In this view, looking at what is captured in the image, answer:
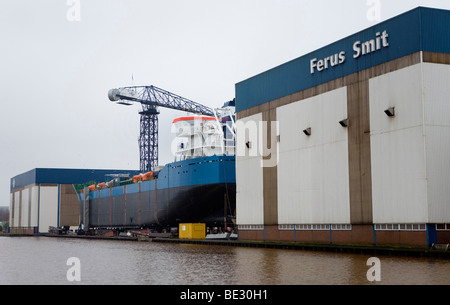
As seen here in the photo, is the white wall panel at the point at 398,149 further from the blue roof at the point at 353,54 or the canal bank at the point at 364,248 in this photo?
the canal bank at the point at 364,248

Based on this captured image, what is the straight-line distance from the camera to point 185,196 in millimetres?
61750

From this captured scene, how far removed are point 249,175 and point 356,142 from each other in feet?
40.8

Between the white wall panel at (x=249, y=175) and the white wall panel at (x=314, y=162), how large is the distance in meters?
2.85

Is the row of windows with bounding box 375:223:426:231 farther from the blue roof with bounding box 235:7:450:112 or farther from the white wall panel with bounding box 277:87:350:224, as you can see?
the blue roof with bounding box 235:7:450:112

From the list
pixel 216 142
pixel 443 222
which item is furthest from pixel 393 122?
pixel 216 142

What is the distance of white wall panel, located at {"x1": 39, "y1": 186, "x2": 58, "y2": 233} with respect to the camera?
11362 cm

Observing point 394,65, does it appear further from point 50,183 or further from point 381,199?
A: point 50,183

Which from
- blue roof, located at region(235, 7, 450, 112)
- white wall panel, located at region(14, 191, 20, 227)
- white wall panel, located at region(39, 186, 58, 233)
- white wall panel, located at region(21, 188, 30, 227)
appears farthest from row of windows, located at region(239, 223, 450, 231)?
white wall panel, located at region(14, 191, 20, 227)

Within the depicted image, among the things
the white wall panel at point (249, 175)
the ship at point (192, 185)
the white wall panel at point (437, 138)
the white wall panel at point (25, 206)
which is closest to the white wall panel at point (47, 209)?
the white wall panel at point (25, 206)

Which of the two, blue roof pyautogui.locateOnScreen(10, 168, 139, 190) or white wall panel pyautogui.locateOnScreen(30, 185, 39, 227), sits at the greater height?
blue roof pyautogui.locateOnScreen(10, 168, 139, 190)

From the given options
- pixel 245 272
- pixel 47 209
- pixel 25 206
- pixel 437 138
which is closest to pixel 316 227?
pixel 437 138

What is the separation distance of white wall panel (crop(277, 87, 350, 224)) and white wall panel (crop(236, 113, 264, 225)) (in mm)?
2846

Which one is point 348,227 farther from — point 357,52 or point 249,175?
point 249,175

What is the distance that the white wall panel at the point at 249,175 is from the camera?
149 feet
